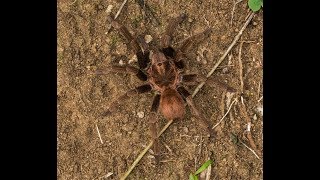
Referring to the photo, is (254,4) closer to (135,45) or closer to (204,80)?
(204,80)

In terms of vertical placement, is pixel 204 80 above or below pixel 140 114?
above

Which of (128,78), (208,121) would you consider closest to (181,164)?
(208,121)

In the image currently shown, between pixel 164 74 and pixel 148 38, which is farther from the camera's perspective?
pixel 148 38

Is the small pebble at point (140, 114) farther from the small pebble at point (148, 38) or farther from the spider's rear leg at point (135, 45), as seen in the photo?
the small pebble at point (148, 38)

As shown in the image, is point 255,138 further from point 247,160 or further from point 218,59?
point 218,59

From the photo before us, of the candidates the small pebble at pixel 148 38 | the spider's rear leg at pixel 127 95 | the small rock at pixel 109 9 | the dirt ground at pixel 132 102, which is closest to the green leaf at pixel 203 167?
the dirt ground at pixel 132 102

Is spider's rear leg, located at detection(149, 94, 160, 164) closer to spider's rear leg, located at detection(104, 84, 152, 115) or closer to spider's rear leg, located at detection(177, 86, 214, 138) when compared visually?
spider's rear leg, located at detection(104, 84, 152, 115)

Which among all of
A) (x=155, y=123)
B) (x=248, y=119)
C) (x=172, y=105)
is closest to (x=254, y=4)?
(x=248, y=119)
